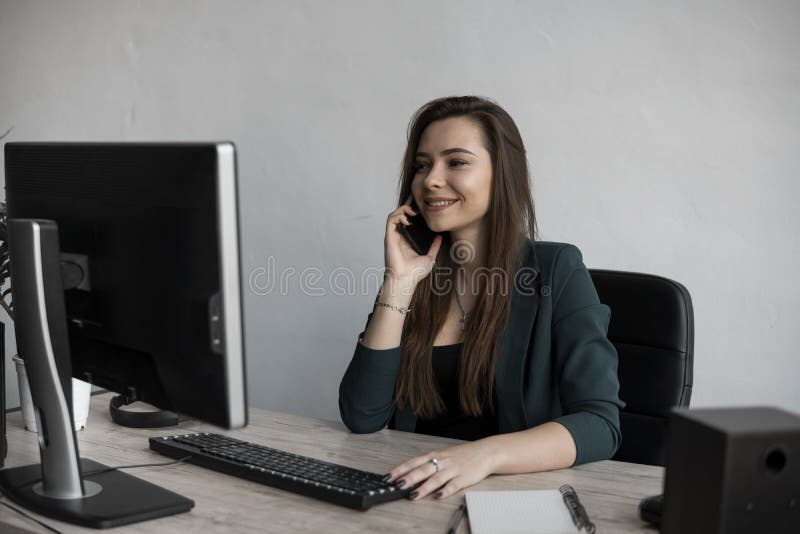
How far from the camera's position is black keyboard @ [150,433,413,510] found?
1195mm

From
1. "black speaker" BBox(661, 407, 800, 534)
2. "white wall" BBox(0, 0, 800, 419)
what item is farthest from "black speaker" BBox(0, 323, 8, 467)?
"white wall" BBox(0, 0, 800, 419)

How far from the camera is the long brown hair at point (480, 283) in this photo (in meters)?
1.79

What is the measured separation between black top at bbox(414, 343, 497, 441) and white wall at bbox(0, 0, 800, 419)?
0.63 metres

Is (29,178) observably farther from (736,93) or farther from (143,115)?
(143,115)

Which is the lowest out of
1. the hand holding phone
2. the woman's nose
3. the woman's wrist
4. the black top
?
the black top

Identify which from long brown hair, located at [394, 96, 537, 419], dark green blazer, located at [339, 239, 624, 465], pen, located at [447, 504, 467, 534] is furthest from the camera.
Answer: long brown hair, located at [394, 96, 537, 419]

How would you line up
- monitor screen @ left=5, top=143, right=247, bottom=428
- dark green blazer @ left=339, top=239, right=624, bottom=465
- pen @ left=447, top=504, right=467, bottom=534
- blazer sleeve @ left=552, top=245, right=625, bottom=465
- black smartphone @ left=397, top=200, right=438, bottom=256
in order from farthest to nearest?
black smartphone @ left=397, top=200, right=438, bottom=256, dark green blazer @ left=339, top=239, right=624, bottom=465, blazer sleeve @ left=552, top=245, right=625, bottom=465, pen @ left=447, top=504, right=467, bottom=534, monitor screen @ left=5, top=143, right=247, bottom=428

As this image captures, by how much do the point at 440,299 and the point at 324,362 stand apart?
0.92 m

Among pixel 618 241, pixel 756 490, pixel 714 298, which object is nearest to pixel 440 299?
pixel 618 241

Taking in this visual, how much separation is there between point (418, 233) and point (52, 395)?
40.8 inches

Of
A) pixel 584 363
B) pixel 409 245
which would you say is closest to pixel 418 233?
pixel 409 245

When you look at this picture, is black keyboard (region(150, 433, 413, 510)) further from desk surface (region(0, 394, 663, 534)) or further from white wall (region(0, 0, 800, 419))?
white wall (region(0, 0, 800, 419))

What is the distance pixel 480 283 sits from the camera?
6.32ft

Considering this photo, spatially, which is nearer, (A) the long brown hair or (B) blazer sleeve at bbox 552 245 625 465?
(B) blazer sleeve at bbox 552 245 625 465
